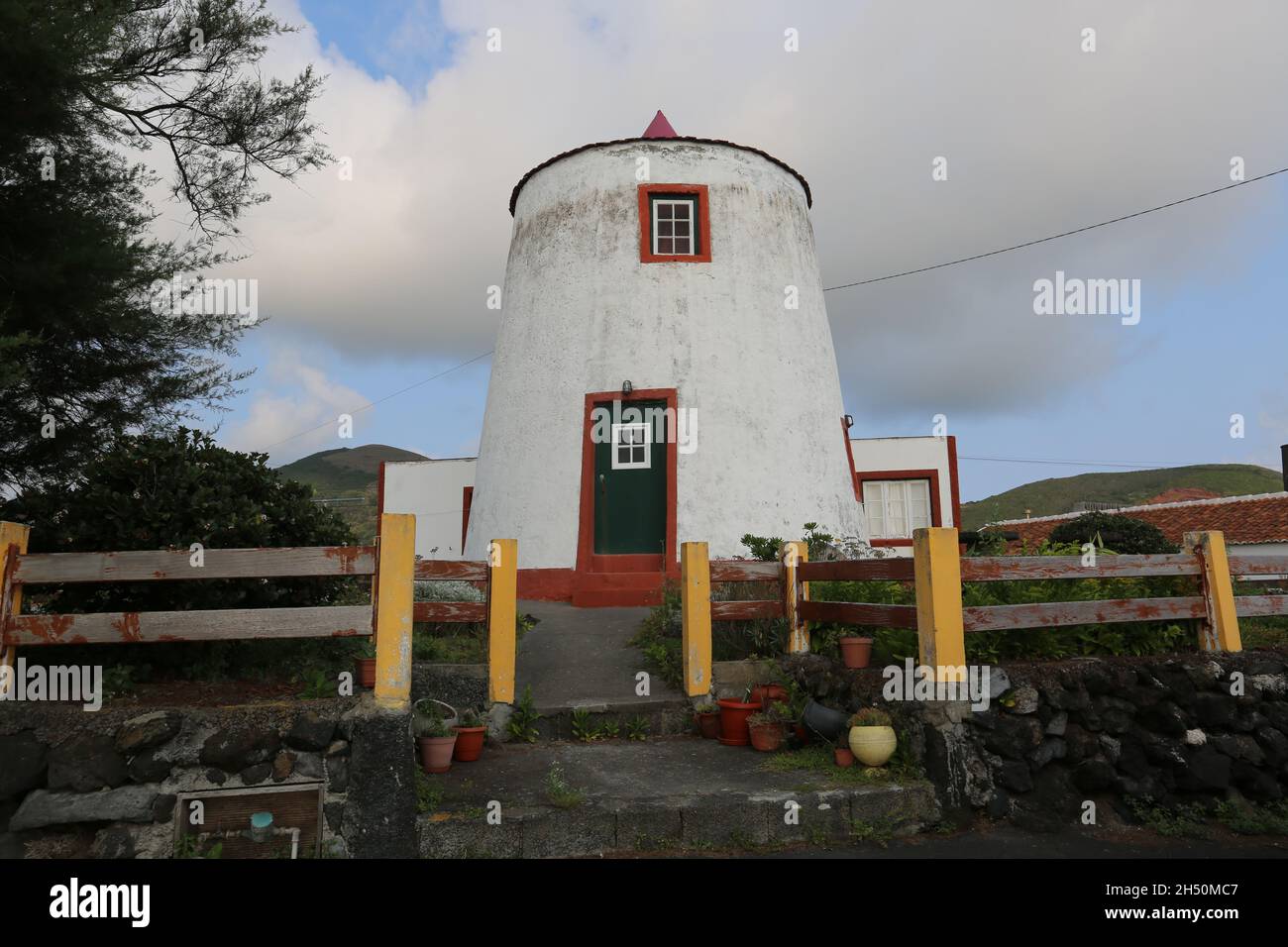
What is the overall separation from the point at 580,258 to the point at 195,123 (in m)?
5.39

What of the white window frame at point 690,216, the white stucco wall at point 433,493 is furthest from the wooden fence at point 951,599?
the white stucco wall at point 433,493

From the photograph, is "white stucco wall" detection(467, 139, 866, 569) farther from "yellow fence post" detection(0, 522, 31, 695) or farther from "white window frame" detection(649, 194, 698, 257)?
"yellow fence post" detection(0, 522, 31, 695)

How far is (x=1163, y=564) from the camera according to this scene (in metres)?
A: 6.52

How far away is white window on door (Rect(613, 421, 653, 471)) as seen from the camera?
12203 mm

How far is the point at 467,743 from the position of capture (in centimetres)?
598

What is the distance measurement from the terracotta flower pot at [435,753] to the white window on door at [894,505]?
14427mm

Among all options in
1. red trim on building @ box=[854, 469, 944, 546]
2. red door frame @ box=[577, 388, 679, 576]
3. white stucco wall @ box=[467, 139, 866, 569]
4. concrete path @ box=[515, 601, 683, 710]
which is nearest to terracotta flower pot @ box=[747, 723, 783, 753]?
concrete path @ box=[515, 601, 683, 710]

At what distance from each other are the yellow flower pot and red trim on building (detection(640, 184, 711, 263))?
8.64 meters

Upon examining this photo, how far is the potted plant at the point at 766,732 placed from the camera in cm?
640

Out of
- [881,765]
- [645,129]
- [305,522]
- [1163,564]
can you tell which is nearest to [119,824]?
[305,522]

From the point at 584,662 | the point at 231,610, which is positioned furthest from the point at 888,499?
the point at 231,610

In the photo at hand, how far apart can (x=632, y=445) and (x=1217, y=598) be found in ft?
24.2

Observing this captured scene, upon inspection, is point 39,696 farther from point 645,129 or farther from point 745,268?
point 645,129

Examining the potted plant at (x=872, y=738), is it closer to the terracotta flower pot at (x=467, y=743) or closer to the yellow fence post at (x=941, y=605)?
the yellow fence post at (x=941, y=605)
